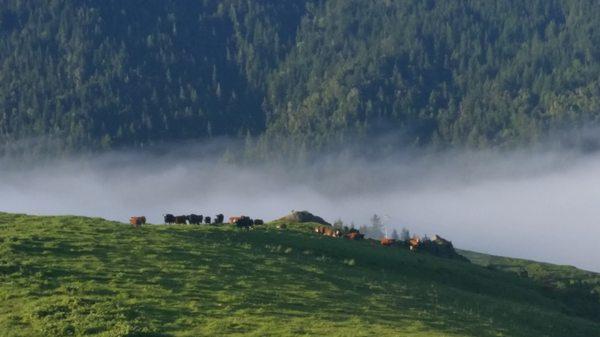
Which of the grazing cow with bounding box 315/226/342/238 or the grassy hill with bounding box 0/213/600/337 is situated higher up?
the grazing cow with bounding box 315/226/342/238

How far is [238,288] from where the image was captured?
5959cm

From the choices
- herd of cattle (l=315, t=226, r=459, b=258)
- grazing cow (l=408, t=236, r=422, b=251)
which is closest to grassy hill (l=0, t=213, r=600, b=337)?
herd of cattle (l=315, t=226, r=459, b=258)

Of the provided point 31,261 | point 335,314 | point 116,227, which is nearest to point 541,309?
point 335,314

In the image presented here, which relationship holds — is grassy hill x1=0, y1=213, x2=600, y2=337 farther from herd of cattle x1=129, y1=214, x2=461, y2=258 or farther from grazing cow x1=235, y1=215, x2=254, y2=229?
herd of cattle x1=129, y1=214, x2=461, y2=258

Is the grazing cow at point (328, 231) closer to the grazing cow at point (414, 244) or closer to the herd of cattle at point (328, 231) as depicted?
the herd of cattle at point (328, 231)

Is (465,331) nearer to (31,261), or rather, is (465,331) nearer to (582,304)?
(31,261)

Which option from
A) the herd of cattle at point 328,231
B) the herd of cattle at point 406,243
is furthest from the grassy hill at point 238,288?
the herd of cattle at point 406,243

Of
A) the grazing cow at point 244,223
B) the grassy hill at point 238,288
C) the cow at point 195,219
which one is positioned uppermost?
the cow at point 195,219

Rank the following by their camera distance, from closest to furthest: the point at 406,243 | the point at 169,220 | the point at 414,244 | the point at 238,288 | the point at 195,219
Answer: the point at 238,288
the point at 195,219
the point at 169,220
the point at 414,244
the point at 406,243

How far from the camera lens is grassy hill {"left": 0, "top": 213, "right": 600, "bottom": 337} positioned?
168 feet

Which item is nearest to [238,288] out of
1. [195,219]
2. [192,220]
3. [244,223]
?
[244,223]

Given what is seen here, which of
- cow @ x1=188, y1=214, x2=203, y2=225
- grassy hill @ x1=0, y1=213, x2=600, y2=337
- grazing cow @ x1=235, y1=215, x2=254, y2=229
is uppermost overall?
cow @ x1=188, y1=214, x2=203, y2=225

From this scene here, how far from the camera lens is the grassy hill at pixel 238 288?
51.3 m

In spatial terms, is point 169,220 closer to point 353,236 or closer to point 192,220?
point 192,220
